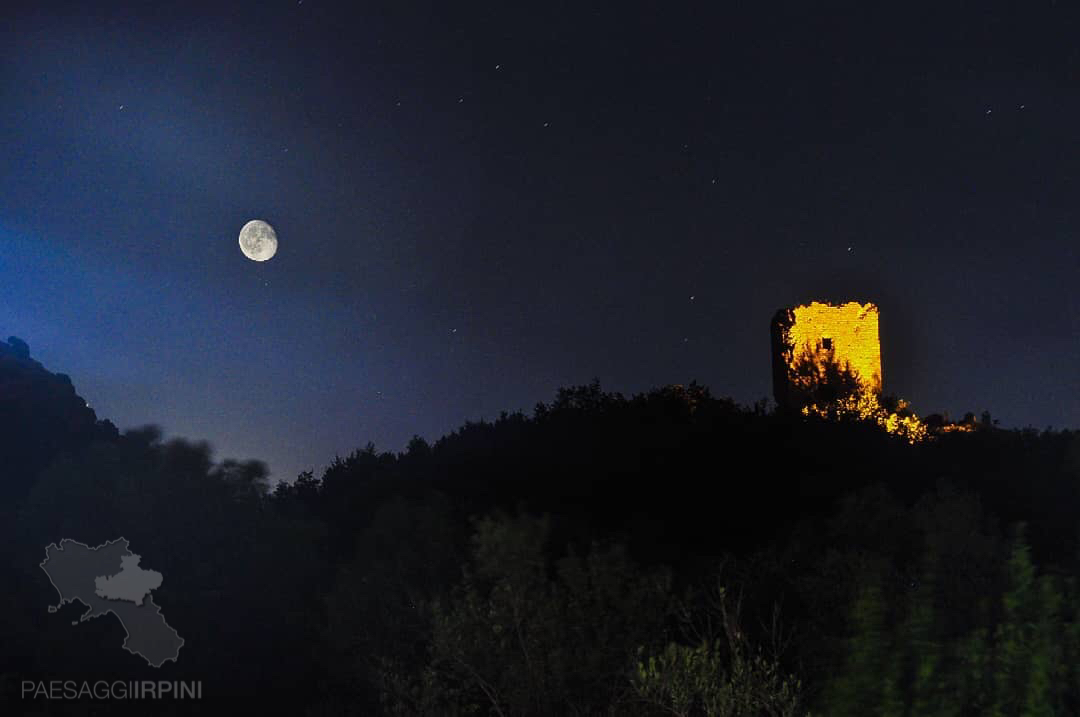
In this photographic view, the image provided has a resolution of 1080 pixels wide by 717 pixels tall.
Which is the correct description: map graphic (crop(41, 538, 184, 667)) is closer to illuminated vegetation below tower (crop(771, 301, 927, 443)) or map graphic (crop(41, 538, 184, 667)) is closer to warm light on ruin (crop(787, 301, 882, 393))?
illuminated vegetation below tower (crop(771, 301, 927, 443))

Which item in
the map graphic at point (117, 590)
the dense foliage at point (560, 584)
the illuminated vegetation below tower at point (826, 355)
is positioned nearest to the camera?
the dense foliage at point (560, 584)

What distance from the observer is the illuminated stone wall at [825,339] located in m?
46.7

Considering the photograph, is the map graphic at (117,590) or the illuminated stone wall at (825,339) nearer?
the map graphic at (117,590)

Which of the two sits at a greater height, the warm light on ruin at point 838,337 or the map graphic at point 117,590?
the warm light on ruin at point 838,337

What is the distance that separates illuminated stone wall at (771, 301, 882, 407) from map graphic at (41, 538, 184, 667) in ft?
105

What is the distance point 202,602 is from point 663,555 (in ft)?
31.2

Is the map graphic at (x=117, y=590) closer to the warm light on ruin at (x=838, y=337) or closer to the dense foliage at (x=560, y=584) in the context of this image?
the dense foliage at (x=560, y=584)

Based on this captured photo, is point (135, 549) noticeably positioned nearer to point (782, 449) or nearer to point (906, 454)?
point (782, 449)

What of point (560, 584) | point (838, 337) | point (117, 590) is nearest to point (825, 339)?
point (838, 337)

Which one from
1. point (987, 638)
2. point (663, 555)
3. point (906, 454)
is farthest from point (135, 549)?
point (906, 454)

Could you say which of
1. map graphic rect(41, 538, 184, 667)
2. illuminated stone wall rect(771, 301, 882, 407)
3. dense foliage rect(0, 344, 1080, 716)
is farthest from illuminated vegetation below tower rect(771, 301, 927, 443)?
map graphic rect(41, 538, 184, 667)

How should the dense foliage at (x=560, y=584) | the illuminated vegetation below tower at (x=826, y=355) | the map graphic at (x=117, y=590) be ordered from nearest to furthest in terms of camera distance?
the dense foliage at (x=560, y=584) → the map graphic at (x=117, y=590) → the illuminated vegetation below tower at (x=826, y=355)

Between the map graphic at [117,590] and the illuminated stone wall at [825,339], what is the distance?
105ft

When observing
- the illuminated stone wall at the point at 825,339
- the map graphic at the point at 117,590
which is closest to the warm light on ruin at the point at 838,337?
the illuminated stone wall at the point at 825,339
